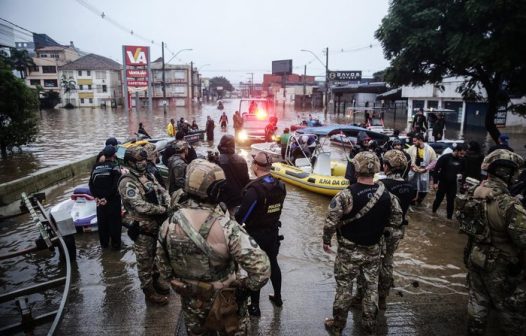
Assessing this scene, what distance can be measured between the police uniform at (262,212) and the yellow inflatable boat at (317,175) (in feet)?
16.6

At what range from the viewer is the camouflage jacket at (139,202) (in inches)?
153

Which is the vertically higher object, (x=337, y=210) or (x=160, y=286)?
(x=337, y=210)

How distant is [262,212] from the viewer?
3652 millimetres

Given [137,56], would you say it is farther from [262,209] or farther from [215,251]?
[215,251]

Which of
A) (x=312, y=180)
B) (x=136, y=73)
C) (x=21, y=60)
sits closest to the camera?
(x=312, y=180)

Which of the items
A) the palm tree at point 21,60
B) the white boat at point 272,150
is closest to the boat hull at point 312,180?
the white boat at point 272,150

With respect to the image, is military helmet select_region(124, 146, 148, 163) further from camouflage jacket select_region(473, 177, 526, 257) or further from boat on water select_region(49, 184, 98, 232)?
camouflage jacket select_region(473, 177, 526, 257)

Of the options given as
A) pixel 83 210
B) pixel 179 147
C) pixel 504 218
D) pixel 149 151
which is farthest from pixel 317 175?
pixel 504 218

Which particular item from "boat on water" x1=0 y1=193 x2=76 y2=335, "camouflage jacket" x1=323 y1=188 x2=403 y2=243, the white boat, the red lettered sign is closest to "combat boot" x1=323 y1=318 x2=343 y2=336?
"camouflage jacket" x1=323 y1=188 x2=403 y2=243

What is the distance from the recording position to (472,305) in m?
3.35

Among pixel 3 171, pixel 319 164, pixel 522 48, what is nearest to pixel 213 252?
pixel 319 164

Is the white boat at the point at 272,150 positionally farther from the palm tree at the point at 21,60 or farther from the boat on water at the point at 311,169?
the palm tree at the point at 21,60

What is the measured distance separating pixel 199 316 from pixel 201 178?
0.99 meters

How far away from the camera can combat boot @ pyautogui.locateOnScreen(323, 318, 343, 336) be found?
3.55m
